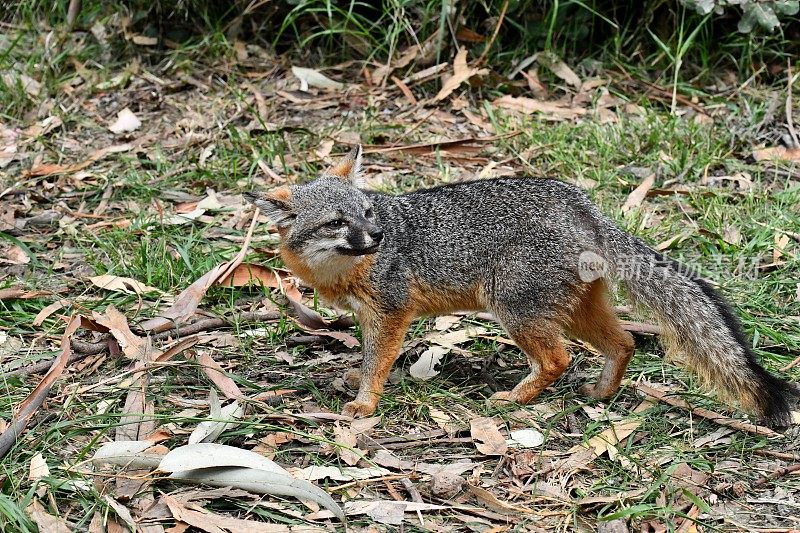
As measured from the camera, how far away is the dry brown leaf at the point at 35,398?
485 centimetres

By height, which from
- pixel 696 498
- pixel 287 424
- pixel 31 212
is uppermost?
pixel 696 498

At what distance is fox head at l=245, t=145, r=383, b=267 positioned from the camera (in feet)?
18.5

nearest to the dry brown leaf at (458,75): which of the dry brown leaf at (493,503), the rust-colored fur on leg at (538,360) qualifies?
the rust-colored fur on leg at (538,360)

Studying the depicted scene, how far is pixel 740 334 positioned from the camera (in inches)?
208

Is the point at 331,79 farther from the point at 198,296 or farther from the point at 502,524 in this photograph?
the point at 502,524

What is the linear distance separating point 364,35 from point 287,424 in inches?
204

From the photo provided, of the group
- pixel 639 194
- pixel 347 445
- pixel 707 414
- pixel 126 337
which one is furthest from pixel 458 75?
pixel 347 445

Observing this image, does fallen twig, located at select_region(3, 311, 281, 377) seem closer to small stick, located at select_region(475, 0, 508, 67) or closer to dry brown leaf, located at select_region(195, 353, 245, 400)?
dry brown leaf, located at select_region(195, 353, 245, 400)

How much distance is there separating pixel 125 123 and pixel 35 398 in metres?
4.40

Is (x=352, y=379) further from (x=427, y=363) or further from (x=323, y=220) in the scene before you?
(x=323, y=220)

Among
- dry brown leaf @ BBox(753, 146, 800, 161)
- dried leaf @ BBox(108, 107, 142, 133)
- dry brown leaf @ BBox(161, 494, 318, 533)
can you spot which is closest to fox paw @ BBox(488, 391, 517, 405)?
dry brown leaf @ BBox(161, 494, 318, 533)

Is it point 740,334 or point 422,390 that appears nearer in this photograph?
point 740,334

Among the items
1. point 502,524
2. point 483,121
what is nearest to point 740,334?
point 502,524

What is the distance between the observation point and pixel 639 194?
7.64 meters
